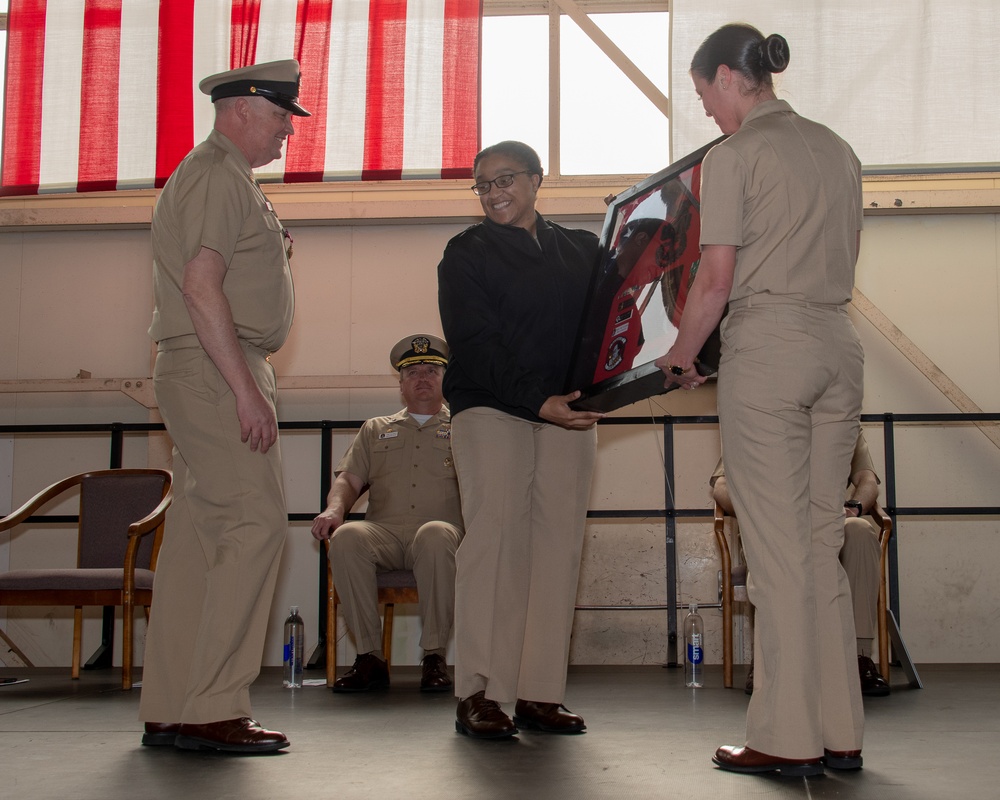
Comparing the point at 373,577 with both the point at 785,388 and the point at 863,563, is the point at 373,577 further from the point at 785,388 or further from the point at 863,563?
the point at 785,388

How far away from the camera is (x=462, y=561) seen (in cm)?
251

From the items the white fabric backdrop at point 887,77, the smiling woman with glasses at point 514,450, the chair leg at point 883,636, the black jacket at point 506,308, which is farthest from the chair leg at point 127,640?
the white fabric backdrop at point 887,77

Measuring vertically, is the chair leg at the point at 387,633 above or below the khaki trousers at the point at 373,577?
below

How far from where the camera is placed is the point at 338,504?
163 inches

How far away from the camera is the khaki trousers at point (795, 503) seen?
1.96 m

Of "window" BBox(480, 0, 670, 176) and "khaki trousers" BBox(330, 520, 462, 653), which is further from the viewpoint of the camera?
"window" BBox(480, 0, 670, 176)

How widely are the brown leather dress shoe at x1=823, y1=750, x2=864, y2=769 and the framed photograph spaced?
79 cm

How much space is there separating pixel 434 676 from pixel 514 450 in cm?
151

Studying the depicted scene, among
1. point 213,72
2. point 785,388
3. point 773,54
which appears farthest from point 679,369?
point 213,72

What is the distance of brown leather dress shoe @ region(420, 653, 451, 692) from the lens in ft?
12.2

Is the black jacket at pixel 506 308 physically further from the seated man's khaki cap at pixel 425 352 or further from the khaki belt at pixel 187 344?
the seated man's khaki cap at pixel 425 352

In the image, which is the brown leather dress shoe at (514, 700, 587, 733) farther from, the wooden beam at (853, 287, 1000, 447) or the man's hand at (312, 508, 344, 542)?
the wooden beam at (853, 287, 1000, 447)

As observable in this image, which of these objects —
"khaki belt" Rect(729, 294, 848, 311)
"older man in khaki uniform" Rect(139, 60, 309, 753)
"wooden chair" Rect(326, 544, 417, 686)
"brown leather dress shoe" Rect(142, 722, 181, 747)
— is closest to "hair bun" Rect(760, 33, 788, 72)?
"khaki belt" Rect(729, 294, 848, 311)

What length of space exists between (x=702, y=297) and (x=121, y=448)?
368 centimetres
